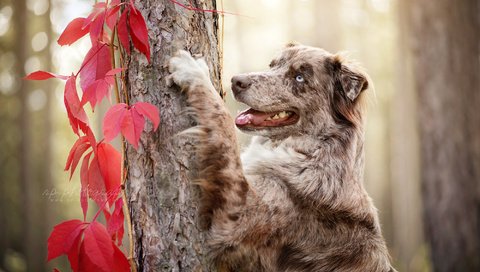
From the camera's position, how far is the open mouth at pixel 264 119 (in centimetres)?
378

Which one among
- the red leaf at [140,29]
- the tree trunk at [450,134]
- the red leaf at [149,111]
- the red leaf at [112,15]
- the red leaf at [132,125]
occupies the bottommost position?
the tree trunk at [450,134]

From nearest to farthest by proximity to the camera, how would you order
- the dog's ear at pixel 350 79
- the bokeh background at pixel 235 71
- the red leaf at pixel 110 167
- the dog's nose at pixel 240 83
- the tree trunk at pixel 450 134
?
the red leaf at pixel 110 167 < the dog's nose at pixel 240 83 < the dog's ear at pixel 350 79 < the tree trunk at pixel 450 134 < the bokeh background at pixel 235 71

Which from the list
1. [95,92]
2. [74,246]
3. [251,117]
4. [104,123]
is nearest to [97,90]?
[95,92]

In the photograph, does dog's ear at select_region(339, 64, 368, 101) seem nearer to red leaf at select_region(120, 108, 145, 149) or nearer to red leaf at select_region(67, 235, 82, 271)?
red leaf at select_region(120, 108, 145, 149)

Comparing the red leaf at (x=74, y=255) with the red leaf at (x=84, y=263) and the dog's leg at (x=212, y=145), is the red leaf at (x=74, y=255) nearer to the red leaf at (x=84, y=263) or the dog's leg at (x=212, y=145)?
the red leaf at (x=84, y=263)

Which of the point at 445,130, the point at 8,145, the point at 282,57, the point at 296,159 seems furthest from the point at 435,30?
the point at 8,145

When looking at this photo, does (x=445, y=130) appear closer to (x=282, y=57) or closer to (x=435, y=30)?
(x=435, y=30)

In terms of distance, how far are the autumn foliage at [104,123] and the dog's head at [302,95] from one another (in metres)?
1.09

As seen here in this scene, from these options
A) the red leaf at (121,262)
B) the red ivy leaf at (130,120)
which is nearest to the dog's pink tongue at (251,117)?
the red ivy leaf at (130,120)

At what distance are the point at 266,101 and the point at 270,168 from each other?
630mm

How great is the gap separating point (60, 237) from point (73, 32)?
1.09m

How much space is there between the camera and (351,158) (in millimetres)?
3672

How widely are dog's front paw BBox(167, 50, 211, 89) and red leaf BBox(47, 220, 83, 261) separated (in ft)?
2.90

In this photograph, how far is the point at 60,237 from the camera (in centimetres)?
266
